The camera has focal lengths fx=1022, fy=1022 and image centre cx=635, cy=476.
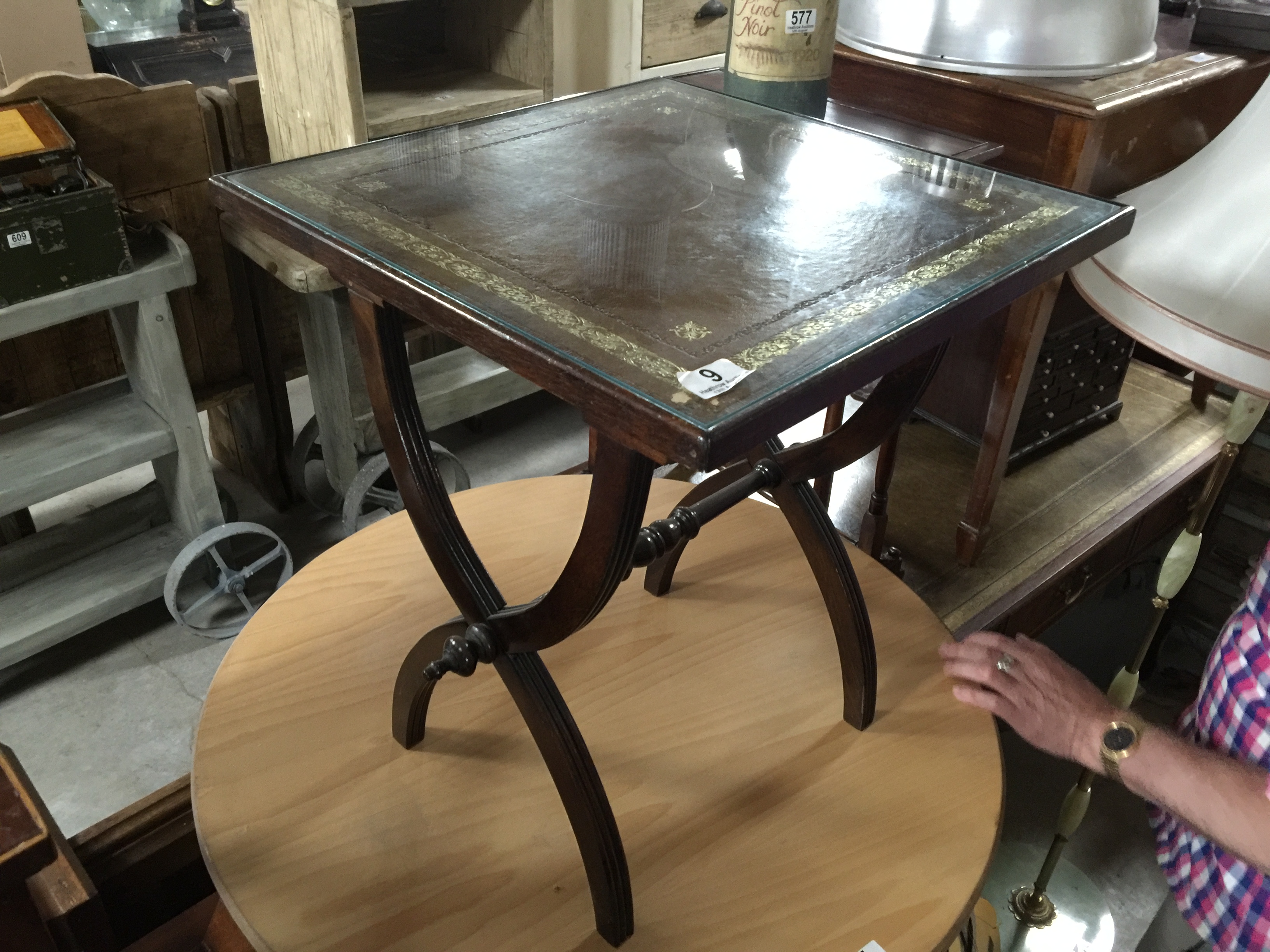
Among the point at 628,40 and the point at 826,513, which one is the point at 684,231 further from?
the point at 628,40

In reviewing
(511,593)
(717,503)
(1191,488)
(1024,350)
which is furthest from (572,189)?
(1191,488)

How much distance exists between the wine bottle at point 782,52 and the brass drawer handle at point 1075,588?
0.96 meters

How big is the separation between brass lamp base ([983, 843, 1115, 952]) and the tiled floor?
6 centimetres

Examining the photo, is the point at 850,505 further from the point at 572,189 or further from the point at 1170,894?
the point at 572,189

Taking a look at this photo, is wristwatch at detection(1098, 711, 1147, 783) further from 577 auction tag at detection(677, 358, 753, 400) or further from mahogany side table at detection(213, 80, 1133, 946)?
577 auction tag at detection(677, 358, 753, 400)

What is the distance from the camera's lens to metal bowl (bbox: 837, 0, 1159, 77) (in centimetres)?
119

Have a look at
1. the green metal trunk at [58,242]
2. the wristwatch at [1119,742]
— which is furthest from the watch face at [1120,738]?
the green metal trunk at [58,242]

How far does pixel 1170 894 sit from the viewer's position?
1.21m

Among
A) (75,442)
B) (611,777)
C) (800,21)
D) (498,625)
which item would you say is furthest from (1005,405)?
(75,442)

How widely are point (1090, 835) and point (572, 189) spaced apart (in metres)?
1.56

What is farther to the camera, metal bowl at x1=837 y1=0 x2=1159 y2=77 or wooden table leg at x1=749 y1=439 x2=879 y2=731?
metal bowl at x1=837 y1=0 x2=1159 y2=77

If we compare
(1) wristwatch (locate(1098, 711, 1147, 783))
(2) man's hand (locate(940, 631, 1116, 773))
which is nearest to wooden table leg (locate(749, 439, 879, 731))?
(2) man's hand (locate(940, 631, 1116, 773))

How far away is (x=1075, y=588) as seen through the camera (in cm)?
169

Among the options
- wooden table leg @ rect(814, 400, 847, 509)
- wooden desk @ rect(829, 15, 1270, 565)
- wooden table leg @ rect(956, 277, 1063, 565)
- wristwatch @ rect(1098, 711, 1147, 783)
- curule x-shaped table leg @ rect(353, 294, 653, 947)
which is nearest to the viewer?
curule x-shaped table leg @ rect(353, 294, 653, 947)
